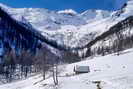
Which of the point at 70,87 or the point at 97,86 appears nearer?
the point at 97,86

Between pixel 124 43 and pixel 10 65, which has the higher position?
pixel 124 43

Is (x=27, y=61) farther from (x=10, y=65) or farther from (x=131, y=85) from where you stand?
(x=131, y=85)

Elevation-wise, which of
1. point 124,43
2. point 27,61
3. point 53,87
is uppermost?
point 124,43

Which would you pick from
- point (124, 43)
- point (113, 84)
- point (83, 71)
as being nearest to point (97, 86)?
point (113, 84)

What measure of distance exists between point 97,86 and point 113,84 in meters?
3.51

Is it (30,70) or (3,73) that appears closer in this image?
(3,73)

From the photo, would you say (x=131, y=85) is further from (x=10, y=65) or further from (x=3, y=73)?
(x=10, y=65)

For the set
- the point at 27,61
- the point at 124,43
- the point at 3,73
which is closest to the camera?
the point at 3,73

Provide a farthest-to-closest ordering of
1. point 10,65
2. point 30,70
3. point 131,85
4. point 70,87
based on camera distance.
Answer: point 10,65 < point 30,70 < point 70,87 < point 131,85

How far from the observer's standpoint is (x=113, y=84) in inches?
2079

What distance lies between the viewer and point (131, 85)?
48.7m

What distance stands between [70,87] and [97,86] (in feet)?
22.7

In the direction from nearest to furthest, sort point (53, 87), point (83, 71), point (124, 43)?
1. point (53, 87)
2. point (83, 71)
3. point (124, 43)

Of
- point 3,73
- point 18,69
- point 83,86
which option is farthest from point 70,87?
point 18,69
